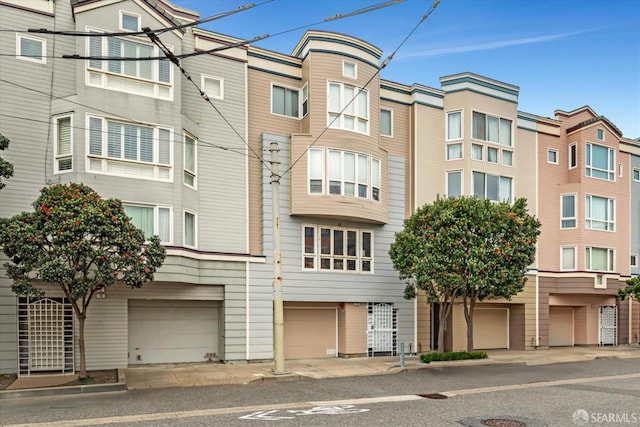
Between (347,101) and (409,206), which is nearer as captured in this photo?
(347,101)

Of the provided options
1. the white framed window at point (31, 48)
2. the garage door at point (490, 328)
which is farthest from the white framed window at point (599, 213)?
the white framed window at point (31, 48)

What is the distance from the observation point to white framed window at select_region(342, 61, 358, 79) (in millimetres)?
22234

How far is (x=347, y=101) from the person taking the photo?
2216 centimetres

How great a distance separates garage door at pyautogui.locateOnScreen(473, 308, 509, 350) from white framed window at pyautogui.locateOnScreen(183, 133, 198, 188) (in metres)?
14.6

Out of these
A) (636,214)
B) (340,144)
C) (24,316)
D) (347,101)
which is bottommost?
(24,316)

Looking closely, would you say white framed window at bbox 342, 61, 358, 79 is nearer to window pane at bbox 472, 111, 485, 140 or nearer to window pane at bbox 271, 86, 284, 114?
window pane at bbox 271, 86, 284, 114

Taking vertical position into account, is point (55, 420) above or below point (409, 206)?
below

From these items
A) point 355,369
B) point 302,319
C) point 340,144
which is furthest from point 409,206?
point 355,369

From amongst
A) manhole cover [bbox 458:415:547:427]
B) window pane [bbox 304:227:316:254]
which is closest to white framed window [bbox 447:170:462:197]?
window pane [bbox 304:227:316:254]

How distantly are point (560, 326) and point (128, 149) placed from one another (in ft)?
75.0

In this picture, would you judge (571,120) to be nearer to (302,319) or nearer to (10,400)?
(302,319)

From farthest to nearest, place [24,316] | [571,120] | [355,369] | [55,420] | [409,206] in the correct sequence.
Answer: [571,120], [409,206], [355,369], [24,316], [55,420]

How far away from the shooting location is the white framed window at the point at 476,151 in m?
25.1

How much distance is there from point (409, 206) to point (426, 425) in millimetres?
14891
